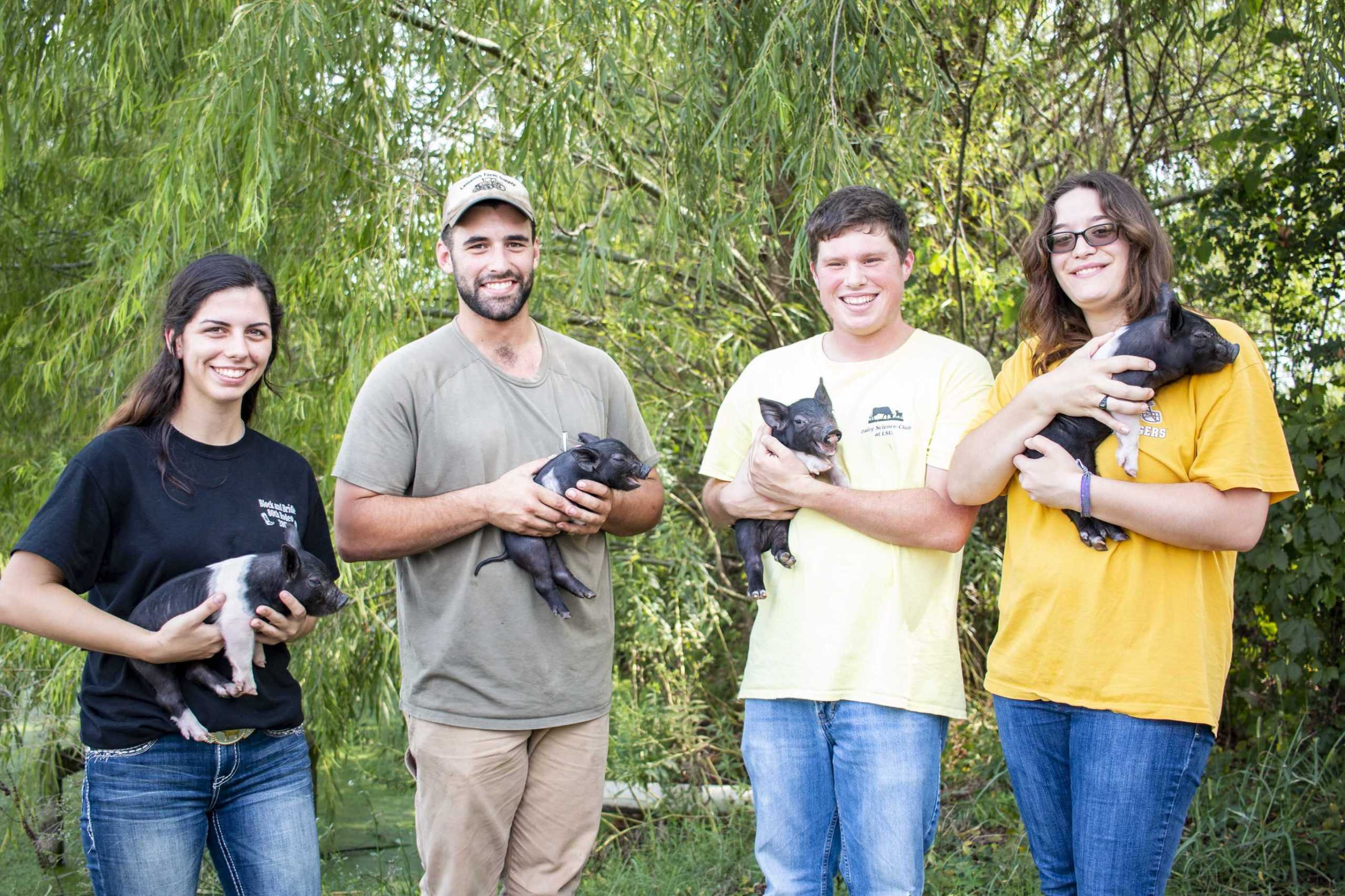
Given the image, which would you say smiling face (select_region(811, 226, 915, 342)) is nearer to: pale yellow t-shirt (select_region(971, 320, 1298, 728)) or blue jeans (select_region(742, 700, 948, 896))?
pale yellow t-shirt (select_region(971, 320, 1298, 728))

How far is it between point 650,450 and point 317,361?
2.45m

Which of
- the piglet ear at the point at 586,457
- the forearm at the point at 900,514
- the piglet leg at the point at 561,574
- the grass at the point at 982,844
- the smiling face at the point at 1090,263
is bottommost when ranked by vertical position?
the grass at the point at 982,844

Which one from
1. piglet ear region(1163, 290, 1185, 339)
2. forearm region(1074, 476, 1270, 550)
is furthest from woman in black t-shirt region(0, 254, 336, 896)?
piglet ear region(1163, 290, 1185, 339)

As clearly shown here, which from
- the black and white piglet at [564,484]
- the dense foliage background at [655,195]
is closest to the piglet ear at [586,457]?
the black and white piglet at [564,484]

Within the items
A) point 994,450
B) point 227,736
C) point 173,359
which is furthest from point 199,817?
point 994,450

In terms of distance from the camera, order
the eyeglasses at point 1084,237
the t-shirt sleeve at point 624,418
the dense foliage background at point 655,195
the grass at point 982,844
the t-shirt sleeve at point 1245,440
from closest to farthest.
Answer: the t-shirt sleeve at point 1245,440 → the eyeglasses at point 1084,237 → the t-shirt sleeve at point 624,418 → the dense foliage background at point 655,195 → the grass at point 982,844

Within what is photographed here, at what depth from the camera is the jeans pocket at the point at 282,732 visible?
8.29 feet

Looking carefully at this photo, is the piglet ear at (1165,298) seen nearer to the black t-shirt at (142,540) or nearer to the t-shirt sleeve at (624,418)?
the t-shirt sleeve at (624,418)

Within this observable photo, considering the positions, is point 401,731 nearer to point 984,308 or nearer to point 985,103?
point 984,308

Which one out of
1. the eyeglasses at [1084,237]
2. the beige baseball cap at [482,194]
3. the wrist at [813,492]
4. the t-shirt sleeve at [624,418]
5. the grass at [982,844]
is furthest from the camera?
the grass at [982,844]

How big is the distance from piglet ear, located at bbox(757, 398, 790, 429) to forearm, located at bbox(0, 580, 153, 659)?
59.4 inches

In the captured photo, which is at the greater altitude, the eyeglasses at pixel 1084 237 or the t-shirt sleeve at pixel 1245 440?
the eyeglasses at pixel 1084 237

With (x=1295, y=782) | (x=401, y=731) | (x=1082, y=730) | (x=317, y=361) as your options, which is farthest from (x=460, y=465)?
(x=1295, y=782)

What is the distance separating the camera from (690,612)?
5.52 metres
